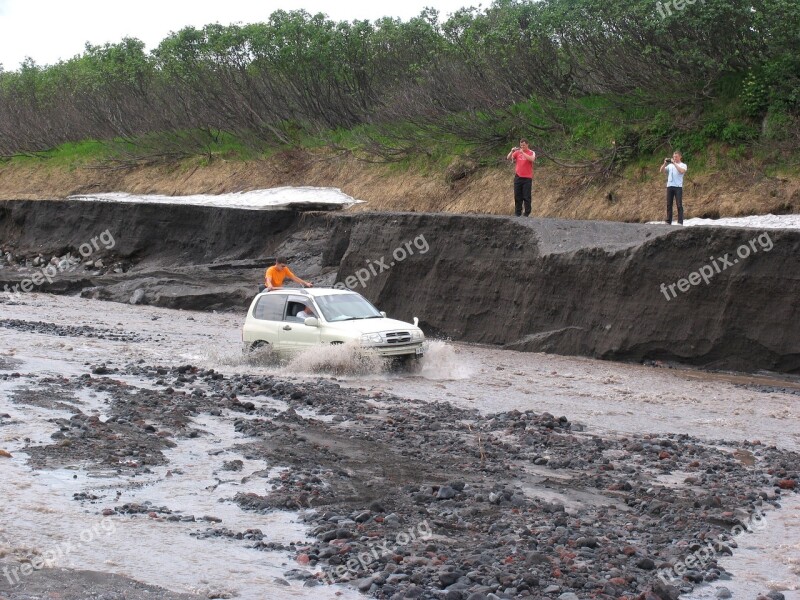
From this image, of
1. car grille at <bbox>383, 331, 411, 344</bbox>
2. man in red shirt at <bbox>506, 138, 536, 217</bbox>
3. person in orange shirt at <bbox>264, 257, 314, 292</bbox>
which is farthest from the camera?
man in red shirt at <bbox>506, 138, 536, 217</bbox>

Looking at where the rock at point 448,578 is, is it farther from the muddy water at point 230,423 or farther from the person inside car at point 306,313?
the person inside car at point 306,313

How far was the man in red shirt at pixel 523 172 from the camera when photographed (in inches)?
959

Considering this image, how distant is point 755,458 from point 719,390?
20.4 ft

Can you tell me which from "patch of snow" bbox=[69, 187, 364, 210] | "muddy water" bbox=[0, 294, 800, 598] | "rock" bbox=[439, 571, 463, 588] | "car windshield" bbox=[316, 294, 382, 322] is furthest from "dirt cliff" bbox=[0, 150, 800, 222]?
"rock" bbox=[439, 571, 463, 588]

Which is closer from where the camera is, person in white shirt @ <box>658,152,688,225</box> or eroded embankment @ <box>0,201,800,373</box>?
eroded embankment @ <box>0,201,800,373</box>

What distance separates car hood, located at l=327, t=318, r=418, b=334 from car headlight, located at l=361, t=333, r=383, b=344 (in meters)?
0.08

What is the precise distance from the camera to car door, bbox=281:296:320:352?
17578mm

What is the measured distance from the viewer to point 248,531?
8.27 metres

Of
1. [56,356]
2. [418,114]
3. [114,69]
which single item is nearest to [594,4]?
[418,114]

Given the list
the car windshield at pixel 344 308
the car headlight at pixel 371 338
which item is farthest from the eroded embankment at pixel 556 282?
the car headlight at pixel 371 338

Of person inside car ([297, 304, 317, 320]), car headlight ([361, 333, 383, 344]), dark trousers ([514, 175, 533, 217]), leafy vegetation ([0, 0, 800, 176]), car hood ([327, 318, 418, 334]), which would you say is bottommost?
car headlight ([361, 333, 383, 344])

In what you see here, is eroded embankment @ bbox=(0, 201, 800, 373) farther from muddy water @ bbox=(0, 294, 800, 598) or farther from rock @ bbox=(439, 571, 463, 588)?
rock @ bbox=(439, 571, 463, 588)

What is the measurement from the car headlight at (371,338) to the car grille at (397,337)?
116mm

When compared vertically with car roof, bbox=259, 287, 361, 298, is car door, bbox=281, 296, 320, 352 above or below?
below
